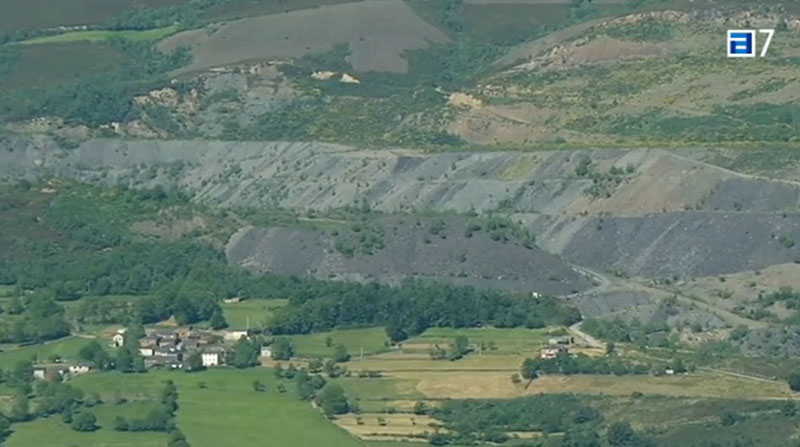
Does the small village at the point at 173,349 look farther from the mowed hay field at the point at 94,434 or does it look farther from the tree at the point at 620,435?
the tree at the point at 620,435

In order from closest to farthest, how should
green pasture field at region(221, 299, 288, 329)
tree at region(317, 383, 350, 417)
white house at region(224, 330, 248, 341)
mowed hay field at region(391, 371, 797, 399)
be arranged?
1. mowed hay field at region(391, 371, 797, 399)
2. tree at region(317, 383, 350, 417)
3. white house at region(224, 330, 248, 341)
4. green pasture field at region(221, 299, 288, 329)

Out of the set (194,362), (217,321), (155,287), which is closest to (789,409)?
(194,362)

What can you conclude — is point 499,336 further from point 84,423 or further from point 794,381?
point 84,423

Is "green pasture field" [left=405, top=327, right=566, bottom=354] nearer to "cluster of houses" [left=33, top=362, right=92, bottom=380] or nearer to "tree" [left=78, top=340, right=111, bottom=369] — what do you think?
"tree" [left=78, top=340, right=111, bottom=369]

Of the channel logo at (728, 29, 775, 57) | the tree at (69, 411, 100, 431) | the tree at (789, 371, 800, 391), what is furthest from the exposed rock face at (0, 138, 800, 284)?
the tree at (69, 411, 100, 431)

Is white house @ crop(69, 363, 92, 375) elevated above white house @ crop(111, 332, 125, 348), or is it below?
above

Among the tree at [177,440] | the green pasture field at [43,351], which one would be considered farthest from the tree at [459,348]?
the tree at [177,440]

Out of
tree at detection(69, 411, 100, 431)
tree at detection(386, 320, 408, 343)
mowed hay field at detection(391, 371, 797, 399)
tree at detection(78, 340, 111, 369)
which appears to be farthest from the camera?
tree at detection(386, 320, 408, 343)
